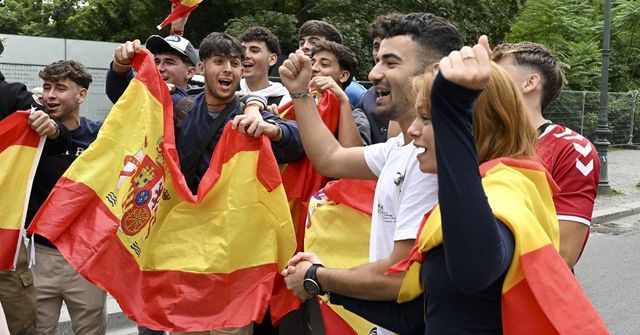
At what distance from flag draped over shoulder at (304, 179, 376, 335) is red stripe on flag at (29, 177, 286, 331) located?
31 centimetres

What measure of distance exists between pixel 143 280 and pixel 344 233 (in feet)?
3.38

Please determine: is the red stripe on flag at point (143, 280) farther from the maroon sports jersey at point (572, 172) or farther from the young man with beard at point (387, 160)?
the maroon sports jersey at point (572, 172)

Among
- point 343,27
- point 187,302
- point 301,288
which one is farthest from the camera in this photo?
point 343,27

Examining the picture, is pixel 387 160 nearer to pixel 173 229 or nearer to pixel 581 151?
pixel 581 151

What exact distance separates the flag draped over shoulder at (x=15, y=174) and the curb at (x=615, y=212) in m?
10.0

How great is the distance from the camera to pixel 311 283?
8.55ft

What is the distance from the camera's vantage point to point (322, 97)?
405cm

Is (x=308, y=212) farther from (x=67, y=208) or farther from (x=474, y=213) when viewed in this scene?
(x=474, y=213)

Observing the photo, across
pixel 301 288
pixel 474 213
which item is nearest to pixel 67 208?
pixel 301 288

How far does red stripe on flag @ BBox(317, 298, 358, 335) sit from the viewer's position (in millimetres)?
3578

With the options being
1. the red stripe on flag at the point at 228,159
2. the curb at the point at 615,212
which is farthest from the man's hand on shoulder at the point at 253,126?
the curb at the point at 615,212

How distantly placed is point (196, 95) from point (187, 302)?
1.18m

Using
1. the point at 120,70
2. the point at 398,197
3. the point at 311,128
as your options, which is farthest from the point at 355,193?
the point at 120,70

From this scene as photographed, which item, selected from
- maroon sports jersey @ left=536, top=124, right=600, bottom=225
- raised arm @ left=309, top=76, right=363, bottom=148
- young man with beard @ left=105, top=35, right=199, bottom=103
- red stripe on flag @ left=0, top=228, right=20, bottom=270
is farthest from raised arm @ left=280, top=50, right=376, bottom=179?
red stripe on flag @ left=0, top=228, right=20, bottom=270
